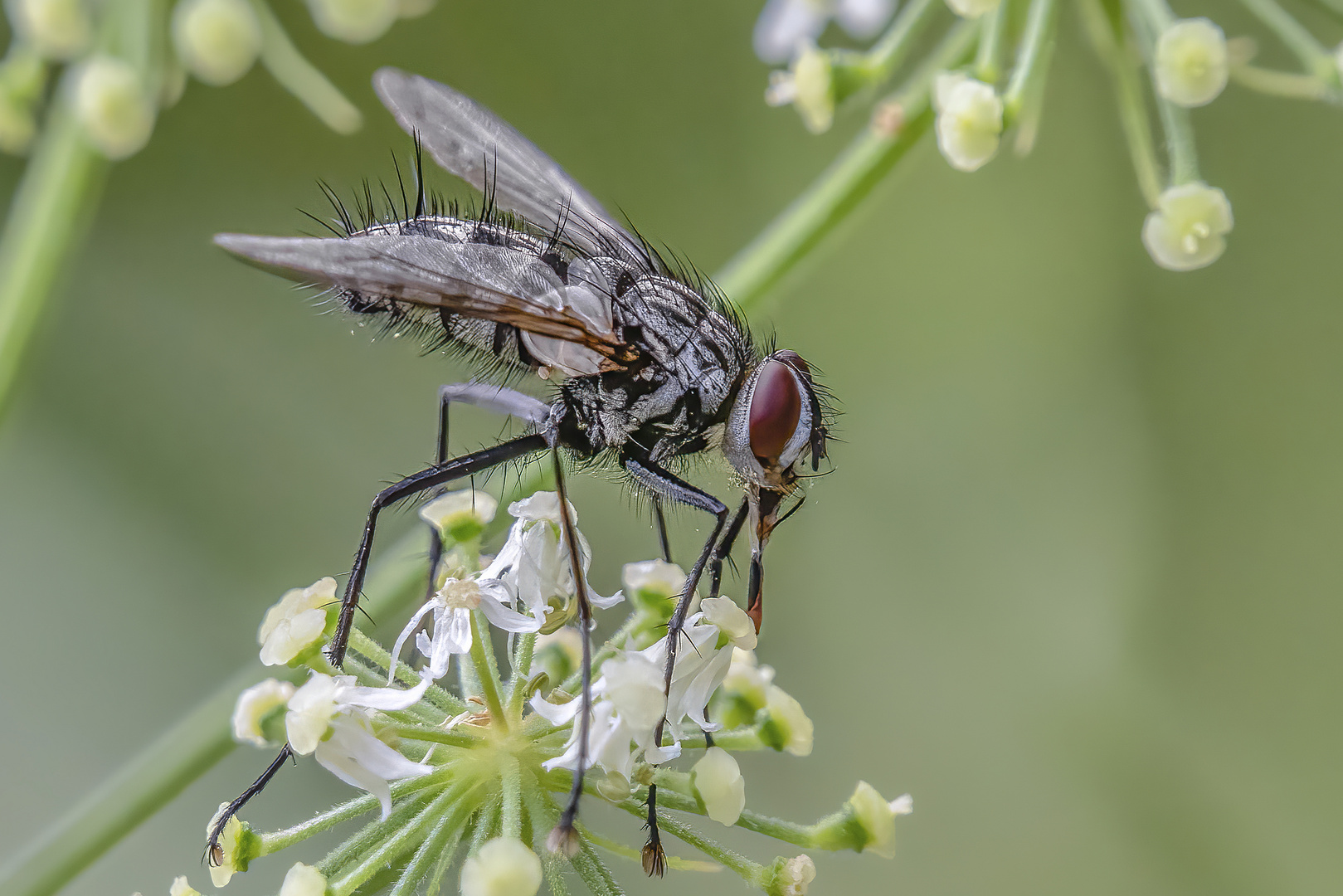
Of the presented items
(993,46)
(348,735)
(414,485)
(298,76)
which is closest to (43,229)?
(298,76)

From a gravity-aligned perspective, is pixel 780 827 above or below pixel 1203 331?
below

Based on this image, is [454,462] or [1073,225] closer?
[454,462]

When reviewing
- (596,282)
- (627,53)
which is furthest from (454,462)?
(627,53)

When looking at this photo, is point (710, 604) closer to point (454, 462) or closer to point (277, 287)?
point (454, 462)

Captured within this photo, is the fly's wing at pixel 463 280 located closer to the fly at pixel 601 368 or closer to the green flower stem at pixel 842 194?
the fly at pixel 601 368

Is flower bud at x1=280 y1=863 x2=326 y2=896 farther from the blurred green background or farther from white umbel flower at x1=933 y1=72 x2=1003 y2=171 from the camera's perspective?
the blurred green background

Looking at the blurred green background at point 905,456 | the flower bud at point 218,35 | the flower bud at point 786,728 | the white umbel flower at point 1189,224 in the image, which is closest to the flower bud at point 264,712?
the flower bud at point 786,728

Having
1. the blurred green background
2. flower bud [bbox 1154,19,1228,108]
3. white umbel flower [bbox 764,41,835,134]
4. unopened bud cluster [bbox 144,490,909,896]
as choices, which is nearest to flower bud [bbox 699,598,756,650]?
unopened bud cluster [bbox 144,490,909,896]
